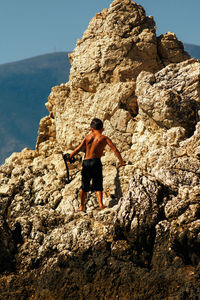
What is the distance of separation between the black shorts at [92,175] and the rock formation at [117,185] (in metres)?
0.48

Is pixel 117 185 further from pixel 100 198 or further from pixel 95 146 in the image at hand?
pixel 95 146

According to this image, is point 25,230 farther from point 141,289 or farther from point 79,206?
point 141,289

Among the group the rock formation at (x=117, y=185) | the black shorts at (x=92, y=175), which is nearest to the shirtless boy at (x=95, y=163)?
the black shorts at (x=92, y=175)

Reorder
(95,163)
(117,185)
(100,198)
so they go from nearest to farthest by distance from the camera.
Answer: (100,198)
(95,163)
(117,185)

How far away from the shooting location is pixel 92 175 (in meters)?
11.8

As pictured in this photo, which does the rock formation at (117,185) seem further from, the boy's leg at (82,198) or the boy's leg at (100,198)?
the boy's leg at (100,198)

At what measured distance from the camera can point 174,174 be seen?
1059 centimetres

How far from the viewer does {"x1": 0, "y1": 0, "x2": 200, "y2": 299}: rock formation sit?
31.1ft

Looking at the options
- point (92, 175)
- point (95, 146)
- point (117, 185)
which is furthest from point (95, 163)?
point (117, 185)

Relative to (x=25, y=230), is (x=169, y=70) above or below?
above

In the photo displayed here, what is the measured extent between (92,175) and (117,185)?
30.4 inches

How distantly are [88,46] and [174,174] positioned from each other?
6.22 meters

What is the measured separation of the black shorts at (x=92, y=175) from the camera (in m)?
11.7

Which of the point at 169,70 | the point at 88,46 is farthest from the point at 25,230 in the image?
the point at 88,46
